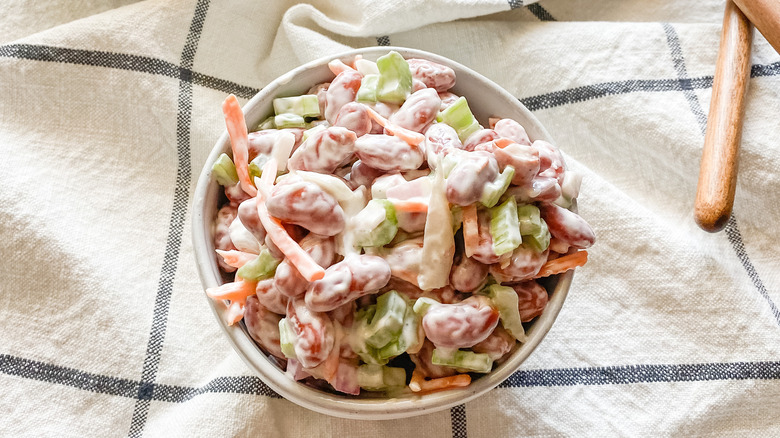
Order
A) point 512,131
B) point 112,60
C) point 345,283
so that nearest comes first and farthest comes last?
point 345,283 → point 512,131 → point 112,60

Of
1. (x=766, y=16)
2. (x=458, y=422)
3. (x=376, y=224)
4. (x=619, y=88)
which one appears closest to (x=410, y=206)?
(x=376, y=224)

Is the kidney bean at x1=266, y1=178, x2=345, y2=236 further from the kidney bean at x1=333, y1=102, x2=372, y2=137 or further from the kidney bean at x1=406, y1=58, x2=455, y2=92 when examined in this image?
the kidney bean at x1=406, y1=58, x2=455, y2=92

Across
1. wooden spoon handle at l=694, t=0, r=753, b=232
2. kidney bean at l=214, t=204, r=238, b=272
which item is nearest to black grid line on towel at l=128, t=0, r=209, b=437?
kidney bean at l=214, t=204, r=238, b=272

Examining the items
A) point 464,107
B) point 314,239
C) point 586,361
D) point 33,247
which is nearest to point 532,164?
point 464,107

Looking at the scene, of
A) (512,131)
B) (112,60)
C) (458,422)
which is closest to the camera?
(512,131)

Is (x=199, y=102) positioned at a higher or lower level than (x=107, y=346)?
higher

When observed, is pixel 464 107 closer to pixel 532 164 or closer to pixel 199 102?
pixel 532 164

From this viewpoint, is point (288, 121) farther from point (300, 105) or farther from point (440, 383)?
point (440, 383)
